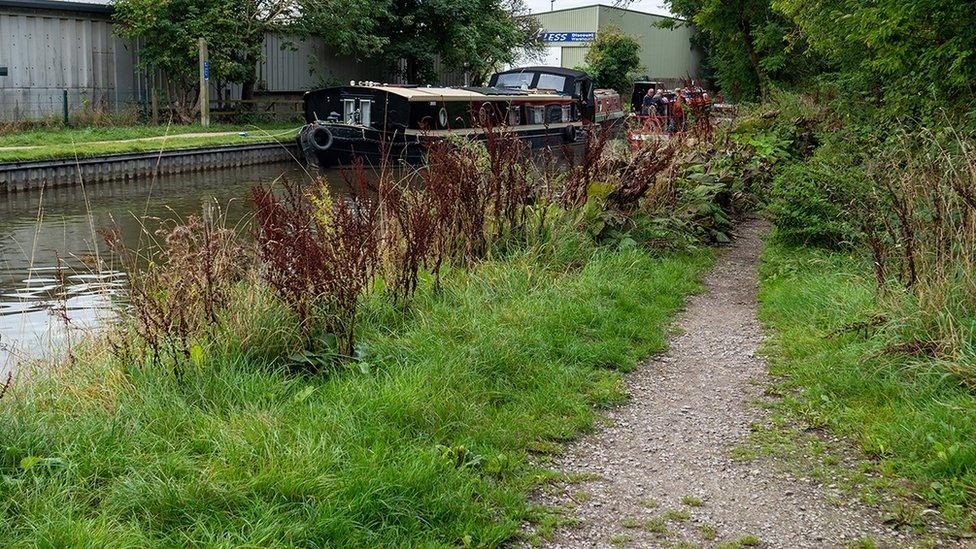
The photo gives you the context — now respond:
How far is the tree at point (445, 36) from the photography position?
3177 centimetres

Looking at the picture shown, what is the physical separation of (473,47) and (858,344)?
90.9ft

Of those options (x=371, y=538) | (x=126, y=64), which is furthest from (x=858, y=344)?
(x=126, y=64)

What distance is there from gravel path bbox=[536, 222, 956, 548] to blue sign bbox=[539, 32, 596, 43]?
41889 millimetres

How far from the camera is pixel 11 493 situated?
3.87m

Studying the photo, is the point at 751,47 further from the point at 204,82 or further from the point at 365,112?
the point at 204,82

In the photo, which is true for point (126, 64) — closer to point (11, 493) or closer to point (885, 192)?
point (885, 192)

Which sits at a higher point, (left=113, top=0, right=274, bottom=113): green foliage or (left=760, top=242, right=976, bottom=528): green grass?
(left=113, top=0, right=274, bottom=113): green foliage

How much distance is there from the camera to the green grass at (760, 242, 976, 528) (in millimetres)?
4504

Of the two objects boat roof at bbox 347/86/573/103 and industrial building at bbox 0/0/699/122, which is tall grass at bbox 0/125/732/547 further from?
industrial building at bbox 0/0/699/122

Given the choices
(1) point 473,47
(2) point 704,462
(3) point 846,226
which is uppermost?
(1) point 473,47

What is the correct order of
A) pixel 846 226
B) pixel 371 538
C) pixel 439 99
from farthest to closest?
pixel 439 99, pixel 846 226, pixel 371 538

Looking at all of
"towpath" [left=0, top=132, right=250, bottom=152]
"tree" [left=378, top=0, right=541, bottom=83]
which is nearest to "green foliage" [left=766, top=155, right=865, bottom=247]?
"towpath" [left=0, top=132, right=250, bottom=152]

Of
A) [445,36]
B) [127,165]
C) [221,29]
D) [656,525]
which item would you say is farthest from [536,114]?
[656,525]

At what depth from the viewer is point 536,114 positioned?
2569cm
